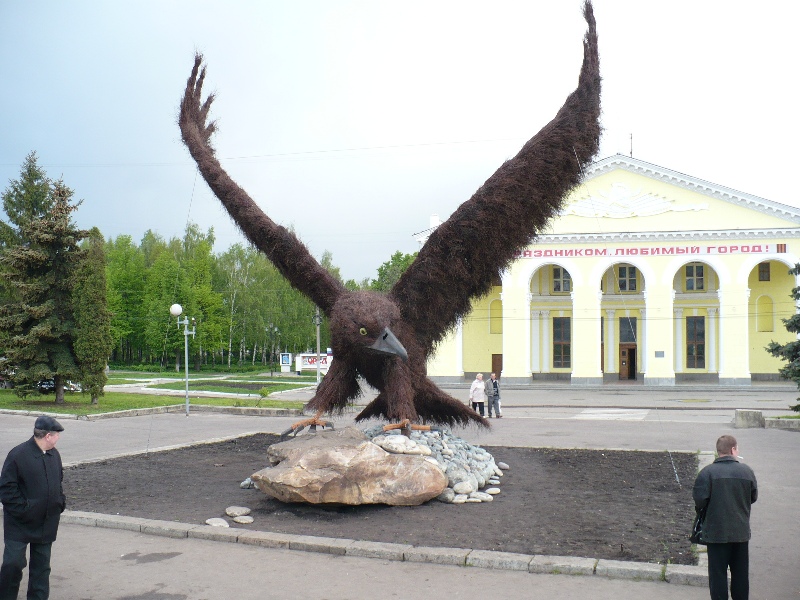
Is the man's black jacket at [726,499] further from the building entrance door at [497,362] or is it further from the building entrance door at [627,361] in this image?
the building entrance door at [627,361]

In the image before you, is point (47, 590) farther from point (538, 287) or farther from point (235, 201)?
point (538, 287)

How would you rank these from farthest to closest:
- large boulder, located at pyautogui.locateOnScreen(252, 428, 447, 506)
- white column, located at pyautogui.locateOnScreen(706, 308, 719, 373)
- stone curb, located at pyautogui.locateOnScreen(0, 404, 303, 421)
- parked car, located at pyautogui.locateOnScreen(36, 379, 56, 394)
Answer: white column, located at pyautogui.locateOnScreen(706, 308, 719, 373)
parked car, located at pyautogui.locateOnScreen(36, 379, 56, 394)
stone curb, located at pyautogui.locateOnScreen(0, 404, 303, 421)
large boulder, located at pyautogui.locateOnScreen(252, 428, 447, 506)

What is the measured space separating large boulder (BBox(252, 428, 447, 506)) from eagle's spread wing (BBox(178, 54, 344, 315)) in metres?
2.47

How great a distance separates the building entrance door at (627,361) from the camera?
4391cm

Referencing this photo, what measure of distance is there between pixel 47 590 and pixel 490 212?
662 centimetres

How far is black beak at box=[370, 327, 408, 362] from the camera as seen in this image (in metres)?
9.05

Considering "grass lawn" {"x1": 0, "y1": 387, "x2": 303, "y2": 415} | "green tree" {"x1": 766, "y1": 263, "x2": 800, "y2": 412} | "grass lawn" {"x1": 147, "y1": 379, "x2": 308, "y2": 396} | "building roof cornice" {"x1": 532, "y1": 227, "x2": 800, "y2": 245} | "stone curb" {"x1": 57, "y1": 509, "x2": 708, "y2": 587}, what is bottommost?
"grass lawn" {"x1": 147, "y1": 379, "x2": 308, "y2": 396}

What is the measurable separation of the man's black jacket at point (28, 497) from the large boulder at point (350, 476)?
10.9 feet

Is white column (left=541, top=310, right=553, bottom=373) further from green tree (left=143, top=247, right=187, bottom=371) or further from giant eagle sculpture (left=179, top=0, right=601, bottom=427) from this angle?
giant eagle sculpture (left=179, top=0, right=601, bottom=427)

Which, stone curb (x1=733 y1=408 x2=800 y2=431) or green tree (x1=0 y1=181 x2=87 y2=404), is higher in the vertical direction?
green tree (x1=0 y1=181 x2=87 y2=404)

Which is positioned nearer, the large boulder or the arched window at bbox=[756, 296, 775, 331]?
the large boulder

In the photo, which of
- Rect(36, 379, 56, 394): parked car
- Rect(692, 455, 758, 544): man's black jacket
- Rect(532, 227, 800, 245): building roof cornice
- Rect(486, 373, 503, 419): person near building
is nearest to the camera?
Rect(692, 455, 758, 544): man's black jacket

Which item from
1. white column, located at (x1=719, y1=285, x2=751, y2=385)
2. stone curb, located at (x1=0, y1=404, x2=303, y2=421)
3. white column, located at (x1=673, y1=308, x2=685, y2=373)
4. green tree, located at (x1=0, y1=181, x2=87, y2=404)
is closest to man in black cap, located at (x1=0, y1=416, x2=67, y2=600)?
stone curb, located at (x1=0, y1=404, x2=303, y2=421)

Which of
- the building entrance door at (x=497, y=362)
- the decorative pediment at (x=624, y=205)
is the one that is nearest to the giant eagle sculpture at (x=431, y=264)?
the decorative pediment at (x=624, y=205)
